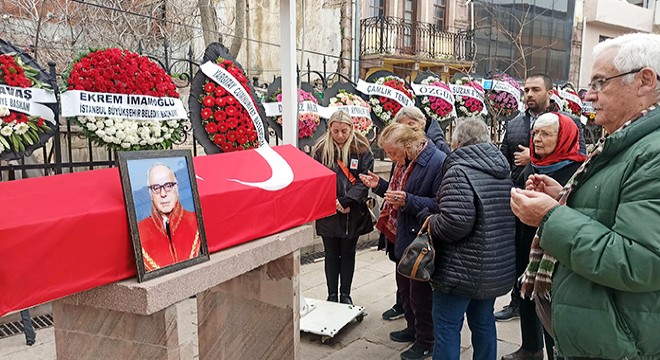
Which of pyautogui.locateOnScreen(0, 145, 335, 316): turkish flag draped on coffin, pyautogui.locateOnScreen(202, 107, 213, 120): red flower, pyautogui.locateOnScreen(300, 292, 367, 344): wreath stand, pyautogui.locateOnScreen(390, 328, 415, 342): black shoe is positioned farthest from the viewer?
pyautogui.locateOnScreen(390, 328, 415, 342): black shoe

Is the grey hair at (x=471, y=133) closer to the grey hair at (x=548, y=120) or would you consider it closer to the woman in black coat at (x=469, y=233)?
the woman in black coat at (x=469, y=233)

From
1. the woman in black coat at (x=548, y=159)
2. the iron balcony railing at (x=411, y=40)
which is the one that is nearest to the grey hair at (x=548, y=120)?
the woman in black coat at (x=548, y=159)

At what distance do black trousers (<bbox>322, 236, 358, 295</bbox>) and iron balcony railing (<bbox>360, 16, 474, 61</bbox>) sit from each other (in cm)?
1269

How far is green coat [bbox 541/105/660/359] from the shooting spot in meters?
1.43

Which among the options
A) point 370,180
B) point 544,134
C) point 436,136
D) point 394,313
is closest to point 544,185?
point 544,134

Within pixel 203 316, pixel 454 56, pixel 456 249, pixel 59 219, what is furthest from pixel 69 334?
pixel 454 56

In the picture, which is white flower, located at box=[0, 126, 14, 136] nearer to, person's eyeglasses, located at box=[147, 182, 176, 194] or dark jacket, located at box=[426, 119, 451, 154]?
person's eyeglasses, located at box=[147, 182, 176, 194]

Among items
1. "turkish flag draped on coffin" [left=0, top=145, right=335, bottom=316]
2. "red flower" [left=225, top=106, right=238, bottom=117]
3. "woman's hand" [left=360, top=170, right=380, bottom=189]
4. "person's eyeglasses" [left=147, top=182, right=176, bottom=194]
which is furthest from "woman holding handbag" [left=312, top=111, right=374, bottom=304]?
"person's eyeglasses" [left=147, top=182, right=176, bottom=194]

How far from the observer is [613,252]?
4.72 feet

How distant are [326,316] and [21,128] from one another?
232 cm

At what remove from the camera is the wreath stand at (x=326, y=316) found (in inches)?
140

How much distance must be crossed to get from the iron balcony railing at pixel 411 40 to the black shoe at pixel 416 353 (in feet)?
44.3

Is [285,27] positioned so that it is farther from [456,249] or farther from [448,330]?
[448,330]

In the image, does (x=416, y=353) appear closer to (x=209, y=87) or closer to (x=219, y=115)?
(x=219, y=115)
